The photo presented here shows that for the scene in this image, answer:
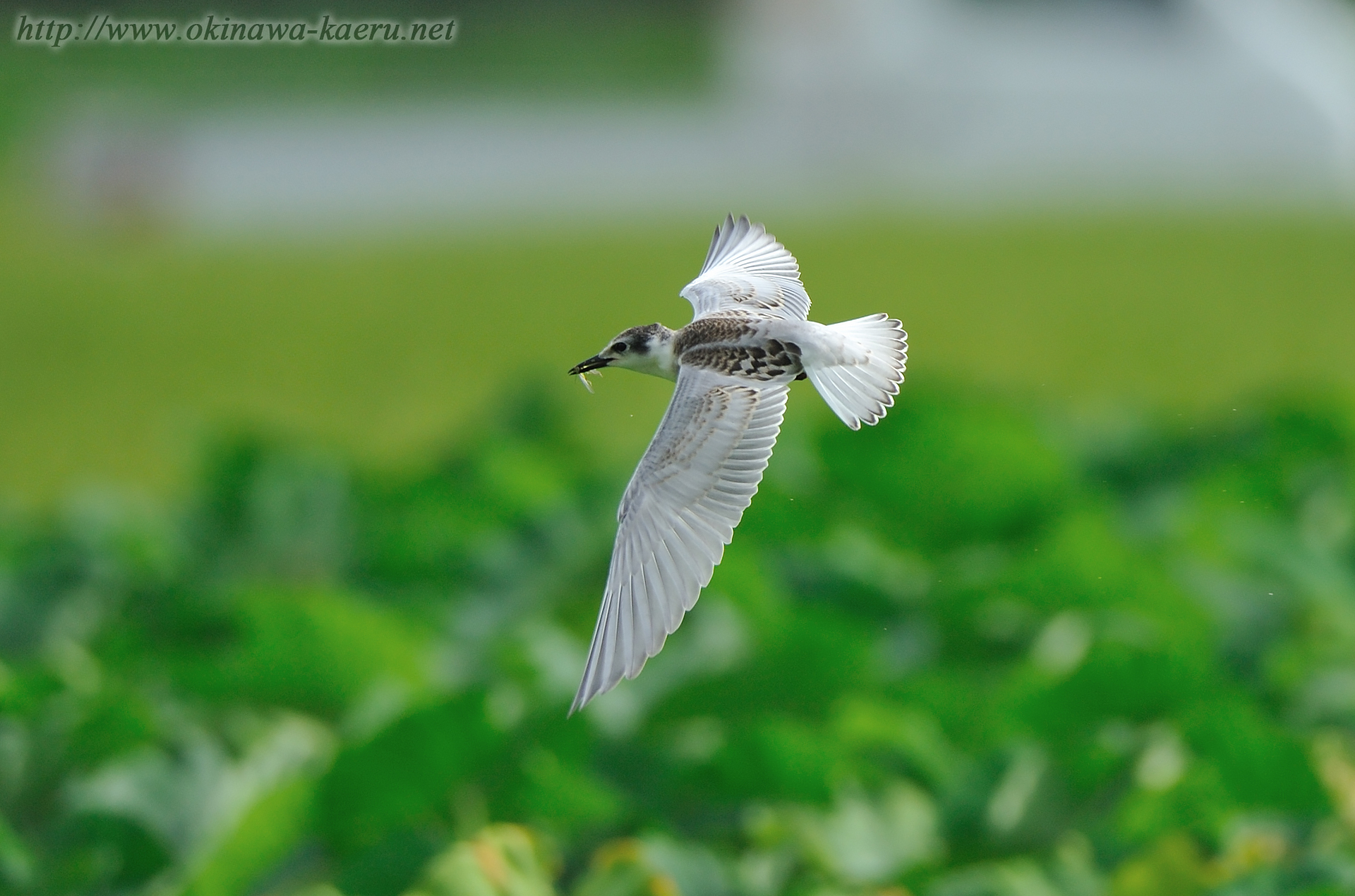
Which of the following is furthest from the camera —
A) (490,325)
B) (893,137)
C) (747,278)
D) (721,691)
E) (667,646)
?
(893,137)

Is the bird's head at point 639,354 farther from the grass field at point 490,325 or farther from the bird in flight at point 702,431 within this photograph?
the grass field at point 490,325

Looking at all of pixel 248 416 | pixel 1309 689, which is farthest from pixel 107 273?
pixel 1309 689

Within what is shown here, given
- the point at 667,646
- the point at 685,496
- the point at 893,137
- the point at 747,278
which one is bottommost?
the point at 685,496

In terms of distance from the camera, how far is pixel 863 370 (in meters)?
0.91

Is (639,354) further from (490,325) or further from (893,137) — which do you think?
(893,137)

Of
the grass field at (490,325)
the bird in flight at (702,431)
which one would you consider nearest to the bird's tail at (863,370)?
the bird in flight at (702,431)

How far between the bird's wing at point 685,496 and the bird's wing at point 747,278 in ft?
0.34

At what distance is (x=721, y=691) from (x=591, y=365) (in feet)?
6.04

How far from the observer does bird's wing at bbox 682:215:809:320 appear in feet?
3.29

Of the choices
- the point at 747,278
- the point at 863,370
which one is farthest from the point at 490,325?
the point at 863,370

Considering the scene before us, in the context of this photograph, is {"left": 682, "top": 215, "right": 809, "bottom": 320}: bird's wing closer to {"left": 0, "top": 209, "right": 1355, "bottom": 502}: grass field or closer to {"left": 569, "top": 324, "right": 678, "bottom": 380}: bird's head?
{"left": 569, "top": 324, "right": 678, "bottom": 380}: bird's head

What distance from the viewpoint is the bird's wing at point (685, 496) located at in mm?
851

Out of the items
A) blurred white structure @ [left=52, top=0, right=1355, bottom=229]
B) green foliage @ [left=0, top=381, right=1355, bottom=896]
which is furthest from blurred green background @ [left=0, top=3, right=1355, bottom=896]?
blurred white structure @ [left=52, top=0, right=1355, bottom=229]

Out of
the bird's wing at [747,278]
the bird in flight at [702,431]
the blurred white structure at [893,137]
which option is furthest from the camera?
the blurred white structure at [893,137]
